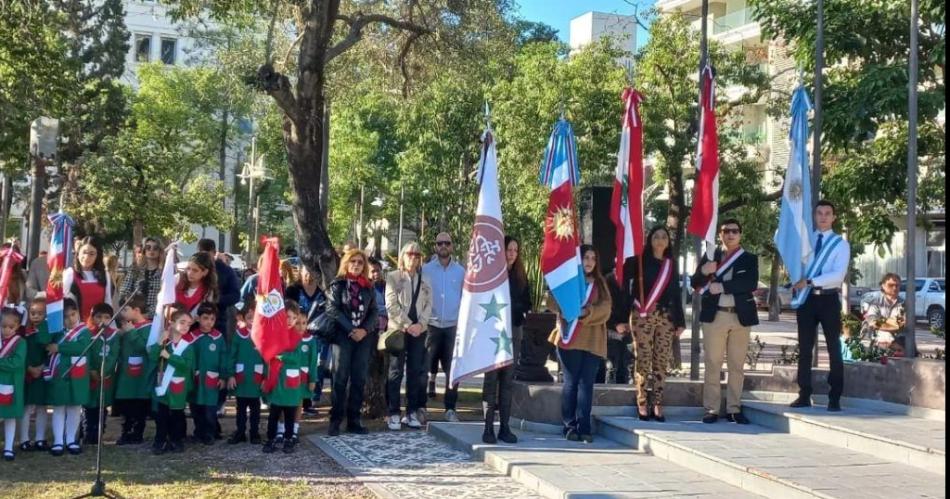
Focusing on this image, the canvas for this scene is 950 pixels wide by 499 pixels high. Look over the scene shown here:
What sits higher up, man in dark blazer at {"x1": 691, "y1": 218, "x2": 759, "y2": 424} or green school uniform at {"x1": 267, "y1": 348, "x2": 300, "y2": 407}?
man in dark blazer at {"x1": 691, "y1": 218, "x2": 759, "y2": 424}

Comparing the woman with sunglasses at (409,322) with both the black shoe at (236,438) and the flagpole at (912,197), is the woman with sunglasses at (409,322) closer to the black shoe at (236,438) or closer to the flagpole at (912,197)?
the black shoe at (236,438)

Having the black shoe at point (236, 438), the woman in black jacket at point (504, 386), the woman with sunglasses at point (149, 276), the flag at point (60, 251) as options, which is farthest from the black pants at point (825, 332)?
the flag at point (60, 251)

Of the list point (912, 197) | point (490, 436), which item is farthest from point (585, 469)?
point (912, 197)

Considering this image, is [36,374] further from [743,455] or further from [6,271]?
[743,455]

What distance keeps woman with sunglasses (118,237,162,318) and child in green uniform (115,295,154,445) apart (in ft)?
3.06

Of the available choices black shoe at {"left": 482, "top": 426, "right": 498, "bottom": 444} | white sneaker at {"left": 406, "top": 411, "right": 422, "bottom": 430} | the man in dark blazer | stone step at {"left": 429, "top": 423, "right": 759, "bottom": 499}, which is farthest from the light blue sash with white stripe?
white sneaker at {"left": 406, "top": 411, "right": 422, "bottom": 430}

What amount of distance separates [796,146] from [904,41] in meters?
4.31

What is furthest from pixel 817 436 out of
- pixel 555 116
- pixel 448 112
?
pixel 448 112

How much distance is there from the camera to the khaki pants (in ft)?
30.7

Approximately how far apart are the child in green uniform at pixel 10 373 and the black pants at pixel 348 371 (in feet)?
9.28

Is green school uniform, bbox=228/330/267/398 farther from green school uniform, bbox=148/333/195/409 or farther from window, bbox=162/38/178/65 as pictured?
window, bbox=162/38/178/65

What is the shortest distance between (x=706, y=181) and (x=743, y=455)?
10.1 ft

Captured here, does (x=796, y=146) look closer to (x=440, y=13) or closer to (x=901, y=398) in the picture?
(x=901, y=398)

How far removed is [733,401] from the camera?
959cm
